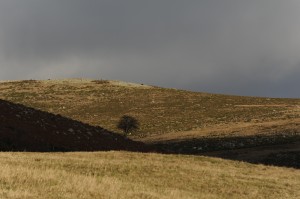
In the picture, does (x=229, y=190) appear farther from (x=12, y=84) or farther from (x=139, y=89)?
(x=12, y=84)

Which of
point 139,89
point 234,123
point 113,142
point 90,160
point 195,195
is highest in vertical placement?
point 139,89

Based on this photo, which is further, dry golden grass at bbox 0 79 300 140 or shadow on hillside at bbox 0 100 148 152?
dry golden grass at bbox 0 79 300 140

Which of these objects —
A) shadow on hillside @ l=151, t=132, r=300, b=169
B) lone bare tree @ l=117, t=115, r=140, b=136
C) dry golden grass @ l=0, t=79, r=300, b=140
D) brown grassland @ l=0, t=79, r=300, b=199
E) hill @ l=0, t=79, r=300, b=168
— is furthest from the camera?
dry golden grass @ l=0, t=79, r=300, b=140

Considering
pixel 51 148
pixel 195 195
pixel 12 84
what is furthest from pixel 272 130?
pixel 12 84

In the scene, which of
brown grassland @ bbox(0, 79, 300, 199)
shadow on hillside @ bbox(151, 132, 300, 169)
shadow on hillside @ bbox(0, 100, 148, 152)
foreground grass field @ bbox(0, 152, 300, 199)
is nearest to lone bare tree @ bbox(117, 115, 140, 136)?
brown grassland @ bbox(0, 79, 300, 199)

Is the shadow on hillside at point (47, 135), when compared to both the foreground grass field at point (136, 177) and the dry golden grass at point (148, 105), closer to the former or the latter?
the foreground grass field at point (136, 177)

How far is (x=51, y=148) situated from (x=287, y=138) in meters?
33.9

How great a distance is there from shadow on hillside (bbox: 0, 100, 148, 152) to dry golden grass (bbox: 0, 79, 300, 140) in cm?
3057

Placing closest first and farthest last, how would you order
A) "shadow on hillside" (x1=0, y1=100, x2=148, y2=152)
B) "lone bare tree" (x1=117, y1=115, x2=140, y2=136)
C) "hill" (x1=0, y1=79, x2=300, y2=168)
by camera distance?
"shadow on hillside" (x1=0, y1=100, x2=148, y2=152) → "hill" (x1=0, y1=79, x2=300, y2=168) → "lone bare tree" (x1=117, y1=115, x2=140, y2=136)

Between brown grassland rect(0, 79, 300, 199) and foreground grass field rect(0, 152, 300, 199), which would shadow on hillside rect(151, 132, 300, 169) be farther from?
foreground grass field rect(0, 152, 300, 199)

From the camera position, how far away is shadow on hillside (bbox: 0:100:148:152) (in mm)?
30812

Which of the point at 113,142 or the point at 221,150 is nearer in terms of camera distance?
the point at 113,142

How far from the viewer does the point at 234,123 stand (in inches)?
3022

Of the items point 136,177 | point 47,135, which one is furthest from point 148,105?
point 136,177
